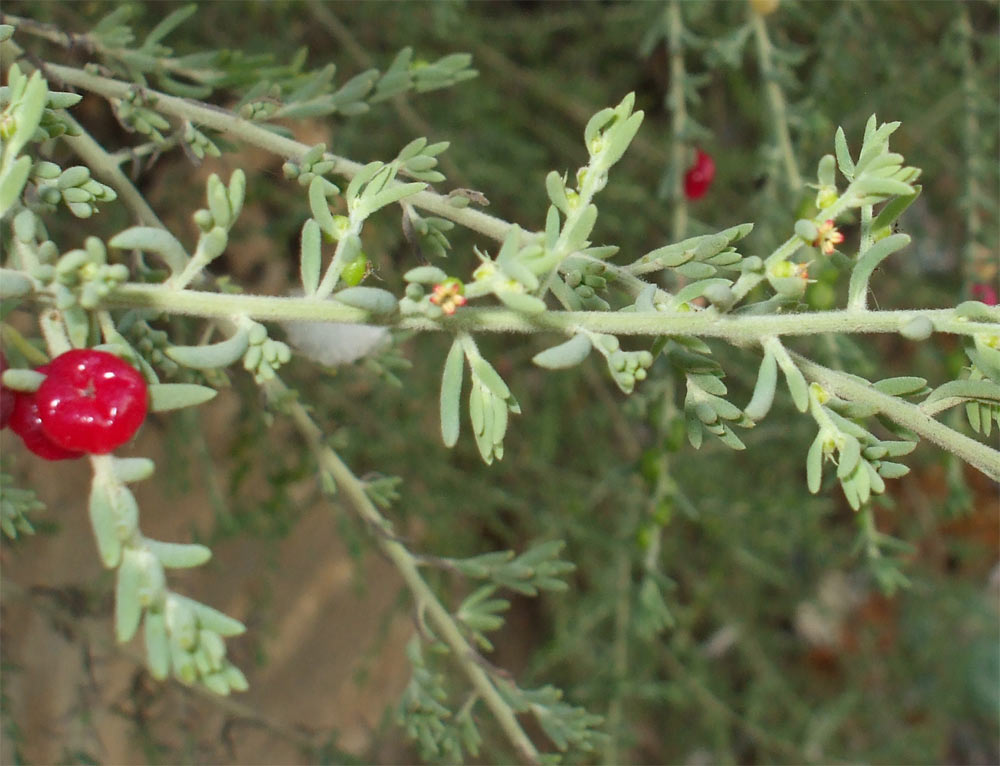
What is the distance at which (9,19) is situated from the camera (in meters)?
1.13

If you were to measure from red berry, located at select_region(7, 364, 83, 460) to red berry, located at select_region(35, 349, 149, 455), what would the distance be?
2.4 inches

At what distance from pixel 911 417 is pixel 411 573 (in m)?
0.69

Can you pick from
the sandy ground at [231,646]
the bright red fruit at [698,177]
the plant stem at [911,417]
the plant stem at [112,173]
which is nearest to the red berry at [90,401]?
the plant stem at [112,173]

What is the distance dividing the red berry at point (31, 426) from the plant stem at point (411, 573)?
Result: 42 cm

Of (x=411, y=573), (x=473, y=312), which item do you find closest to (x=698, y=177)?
(x=411, y=573)

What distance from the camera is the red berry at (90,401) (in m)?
0.72

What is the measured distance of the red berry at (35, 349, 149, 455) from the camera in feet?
2.35

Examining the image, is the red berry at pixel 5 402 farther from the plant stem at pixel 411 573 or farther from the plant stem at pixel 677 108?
the plant stem at pixel 677 108

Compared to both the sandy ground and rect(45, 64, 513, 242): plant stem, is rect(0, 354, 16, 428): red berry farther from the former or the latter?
the sandy ground

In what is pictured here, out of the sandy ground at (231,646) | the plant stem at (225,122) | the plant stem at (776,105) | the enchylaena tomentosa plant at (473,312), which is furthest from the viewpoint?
the sandy ground at (231,646)

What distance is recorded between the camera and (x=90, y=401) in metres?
0.71

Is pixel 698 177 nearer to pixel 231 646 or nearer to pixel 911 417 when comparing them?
pixel 911 417

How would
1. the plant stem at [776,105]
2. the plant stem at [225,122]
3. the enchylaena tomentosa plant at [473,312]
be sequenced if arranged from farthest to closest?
the plant stem at [776,105] < the plant stem at [225,122] < the enchylaena tomentosa plant at [473,312]

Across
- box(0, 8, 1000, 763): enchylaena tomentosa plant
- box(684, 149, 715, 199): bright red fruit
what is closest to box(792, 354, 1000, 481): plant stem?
box(0, 8, 1000, 763): enchylaena tomentosa plant
